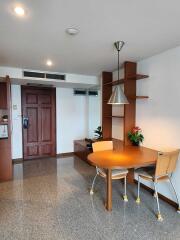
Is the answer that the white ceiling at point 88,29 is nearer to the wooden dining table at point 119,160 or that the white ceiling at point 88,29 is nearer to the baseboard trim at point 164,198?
the wooden dining table at point 119,160

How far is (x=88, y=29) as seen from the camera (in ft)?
6.91

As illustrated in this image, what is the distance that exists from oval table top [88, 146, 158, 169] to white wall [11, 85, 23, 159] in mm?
2941

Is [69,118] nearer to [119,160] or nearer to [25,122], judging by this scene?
[25,122]

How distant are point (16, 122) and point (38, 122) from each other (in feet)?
1.95

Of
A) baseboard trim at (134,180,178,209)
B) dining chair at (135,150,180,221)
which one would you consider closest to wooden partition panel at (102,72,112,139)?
baseboard trim at (134,180,178,209)

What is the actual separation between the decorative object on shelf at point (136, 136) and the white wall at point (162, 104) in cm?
9

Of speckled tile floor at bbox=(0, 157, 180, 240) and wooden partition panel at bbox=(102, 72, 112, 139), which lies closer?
speckled tile floor at bbox=(0, 157, 180, 240)

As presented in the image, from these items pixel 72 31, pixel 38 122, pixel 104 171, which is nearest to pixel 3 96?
pixel 38 122

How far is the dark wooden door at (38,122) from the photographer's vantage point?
16.1 ft

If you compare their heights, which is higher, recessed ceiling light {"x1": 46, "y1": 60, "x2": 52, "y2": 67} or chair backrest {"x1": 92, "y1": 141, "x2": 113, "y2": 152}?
recessed ceiling light {"x1": 46, "y1": 60, "x2": 52, "y2": 67}

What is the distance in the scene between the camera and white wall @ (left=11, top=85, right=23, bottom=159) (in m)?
4.73

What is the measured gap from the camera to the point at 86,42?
2.49 metres

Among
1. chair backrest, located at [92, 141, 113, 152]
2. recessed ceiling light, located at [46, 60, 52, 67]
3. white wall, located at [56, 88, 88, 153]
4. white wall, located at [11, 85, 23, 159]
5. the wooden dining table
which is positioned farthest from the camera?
white wall, located at [56, 88, 88, 153]

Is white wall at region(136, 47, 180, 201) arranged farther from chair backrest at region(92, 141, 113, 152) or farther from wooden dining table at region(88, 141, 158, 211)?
chair backrest at region(92, 141, 113, 152)
